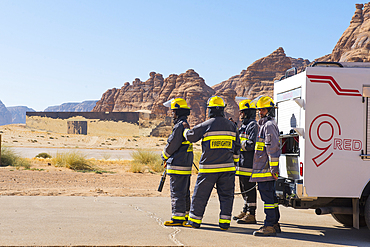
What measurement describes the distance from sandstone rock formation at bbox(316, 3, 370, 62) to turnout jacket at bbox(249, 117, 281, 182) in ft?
260

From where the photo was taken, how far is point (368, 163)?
550cm

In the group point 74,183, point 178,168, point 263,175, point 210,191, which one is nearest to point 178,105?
point 178,168

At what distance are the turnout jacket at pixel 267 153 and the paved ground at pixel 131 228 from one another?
1.05 m

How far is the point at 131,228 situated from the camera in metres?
5.98

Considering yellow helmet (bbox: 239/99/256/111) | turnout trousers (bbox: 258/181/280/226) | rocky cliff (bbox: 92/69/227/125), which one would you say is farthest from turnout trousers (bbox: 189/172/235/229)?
rocky cliff (bbox: 92/69/227/125)

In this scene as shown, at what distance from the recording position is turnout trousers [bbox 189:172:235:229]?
589 cm

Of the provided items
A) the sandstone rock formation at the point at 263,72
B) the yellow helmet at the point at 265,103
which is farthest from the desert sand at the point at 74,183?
the sandstone rock formation at the point at 263,72

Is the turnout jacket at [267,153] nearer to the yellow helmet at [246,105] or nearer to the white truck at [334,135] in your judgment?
the white truck at [334,135]

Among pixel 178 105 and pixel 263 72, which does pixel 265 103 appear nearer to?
pixel 178 105

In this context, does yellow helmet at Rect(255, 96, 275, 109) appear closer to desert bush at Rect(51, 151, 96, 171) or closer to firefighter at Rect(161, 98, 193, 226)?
firefighter at Rect(161, 98, 193, 226)

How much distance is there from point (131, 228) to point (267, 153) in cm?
273

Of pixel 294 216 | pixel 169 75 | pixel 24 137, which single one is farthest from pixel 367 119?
pixel 169 75

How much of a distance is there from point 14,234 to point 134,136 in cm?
6705

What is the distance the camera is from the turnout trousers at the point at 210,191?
5.89 metres
